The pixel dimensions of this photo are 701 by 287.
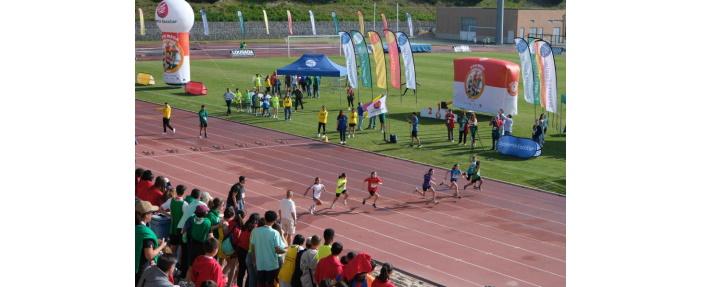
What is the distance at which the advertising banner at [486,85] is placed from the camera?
32.1 m

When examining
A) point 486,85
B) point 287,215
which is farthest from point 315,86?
point 287,215

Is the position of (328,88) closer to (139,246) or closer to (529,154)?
(529,154)

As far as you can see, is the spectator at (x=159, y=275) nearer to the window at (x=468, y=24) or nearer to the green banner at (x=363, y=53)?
Result: the green banner at (x=363, y=53)

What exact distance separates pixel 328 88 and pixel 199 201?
3001cm

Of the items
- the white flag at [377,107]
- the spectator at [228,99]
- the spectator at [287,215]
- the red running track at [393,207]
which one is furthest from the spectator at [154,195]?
the spectator at [228,99]

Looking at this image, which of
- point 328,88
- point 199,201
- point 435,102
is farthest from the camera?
point 328,88

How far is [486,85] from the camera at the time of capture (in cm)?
3284

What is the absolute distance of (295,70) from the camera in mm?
35656

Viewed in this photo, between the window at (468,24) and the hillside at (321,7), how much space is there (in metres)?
9.64

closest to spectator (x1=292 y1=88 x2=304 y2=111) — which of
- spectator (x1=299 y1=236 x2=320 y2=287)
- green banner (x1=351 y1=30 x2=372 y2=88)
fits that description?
green banner (x1=351 y1=30 x2=372 y2=88)

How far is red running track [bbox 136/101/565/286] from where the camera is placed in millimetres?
16734

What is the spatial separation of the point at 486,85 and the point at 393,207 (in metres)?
13.2
